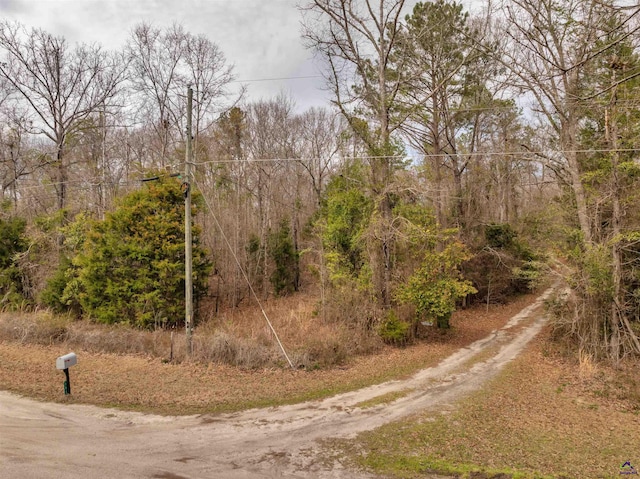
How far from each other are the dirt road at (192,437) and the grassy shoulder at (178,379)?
17.3 inches

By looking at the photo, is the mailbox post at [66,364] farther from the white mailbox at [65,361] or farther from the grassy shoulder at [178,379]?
the grassy shoulder at [178,379]

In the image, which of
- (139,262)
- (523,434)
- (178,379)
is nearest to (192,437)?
(178,379)

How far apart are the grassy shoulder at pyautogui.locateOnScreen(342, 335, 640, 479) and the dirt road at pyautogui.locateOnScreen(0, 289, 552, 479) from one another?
0.58 meters

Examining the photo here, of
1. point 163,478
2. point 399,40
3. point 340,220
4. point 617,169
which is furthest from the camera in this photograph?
point 399,40

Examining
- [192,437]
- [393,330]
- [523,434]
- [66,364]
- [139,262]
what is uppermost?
[139,262]

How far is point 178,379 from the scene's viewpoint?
865 centimetres

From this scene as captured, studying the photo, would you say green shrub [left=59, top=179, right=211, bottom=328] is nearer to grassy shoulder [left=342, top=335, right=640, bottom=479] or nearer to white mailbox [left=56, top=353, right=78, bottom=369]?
white mailbox [left=56, top=353, right=78, bottom=369]

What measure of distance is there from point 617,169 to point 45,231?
76.7ft

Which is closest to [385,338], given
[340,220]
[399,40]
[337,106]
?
[340,220]

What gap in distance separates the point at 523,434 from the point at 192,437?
561 centimetres

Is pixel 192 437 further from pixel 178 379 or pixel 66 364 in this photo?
pixel 66 364

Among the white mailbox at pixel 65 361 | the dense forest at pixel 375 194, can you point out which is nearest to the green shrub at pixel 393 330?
the dense forest at pixel 375 194

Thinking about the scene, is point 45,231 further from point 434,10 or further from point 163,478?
point 434,10

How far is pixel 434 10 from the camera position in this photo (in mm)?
16469
